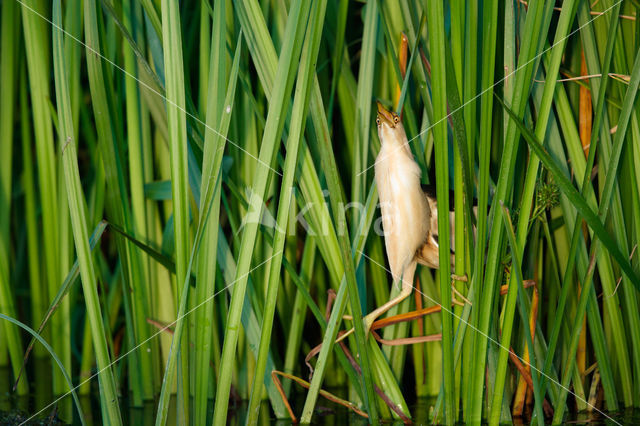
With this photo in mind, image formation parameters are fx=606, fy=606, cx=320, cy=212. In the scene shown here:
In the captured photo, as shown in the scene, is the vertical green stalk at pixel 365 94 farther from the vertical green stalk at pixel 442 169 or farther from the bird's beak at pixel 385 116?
the vertical green stalk at pixel 442 169

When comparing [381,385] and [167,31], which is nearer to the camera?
[167,31]

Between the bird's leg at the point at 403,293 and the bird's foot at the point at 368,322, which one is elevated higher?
the bird's leg at the point at 403,293

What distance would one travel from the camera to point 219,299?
4.76 feet

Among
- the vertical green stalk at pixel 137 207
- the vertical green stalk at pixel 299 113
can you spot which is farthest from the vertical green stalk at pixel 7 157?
the vertical green stalk at pixel 299 113

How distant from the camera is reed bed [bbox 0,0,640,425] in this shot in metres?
1.02

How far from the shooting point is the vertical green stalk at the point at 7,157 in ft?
4.98

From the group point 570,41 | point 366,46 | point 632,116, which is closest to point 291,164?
point 366,46

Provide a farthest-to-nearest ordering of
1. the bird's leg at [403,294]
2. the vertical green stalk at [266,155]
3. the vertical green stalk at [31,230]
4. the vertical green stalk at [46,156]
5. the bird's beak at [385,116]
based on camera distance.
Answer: the vertical green stalk at [31,230] < the vertical green stalk at [46,156] < the bird's leg at [403,294] < the bird's beak at [385,116] < the vertical green stalk at [266,155]

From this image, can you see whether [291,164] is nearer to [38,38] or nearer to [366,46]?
[366,46]

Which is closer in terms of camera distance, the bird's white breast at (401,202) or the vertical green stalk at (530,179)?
the vertical green stalk at (530,179)

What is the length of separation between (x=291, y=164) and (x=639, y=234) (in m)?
0.71

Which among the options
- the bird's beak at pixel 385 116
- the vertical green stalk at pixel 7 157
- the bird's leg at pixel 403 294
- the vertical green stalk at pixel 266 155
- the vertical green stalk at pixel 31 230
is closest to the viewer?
the vertical green stalk at pixel 266 155

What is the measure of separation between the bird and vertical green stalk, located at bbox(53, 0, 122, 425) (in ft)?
1.70

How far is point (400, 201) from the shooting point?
1.19 metres
